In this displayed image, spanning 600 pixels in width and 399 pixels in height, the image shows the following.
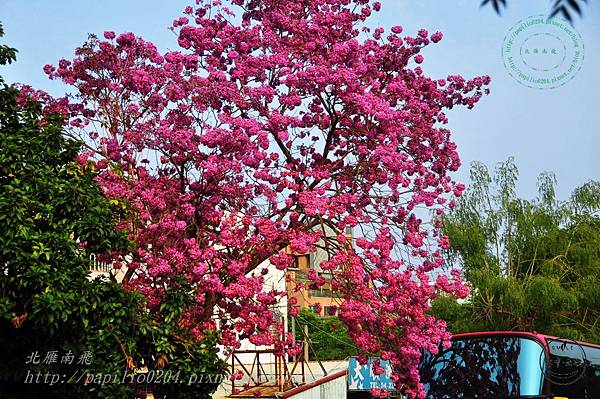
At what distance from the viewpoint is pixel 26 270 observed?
25.5 ft

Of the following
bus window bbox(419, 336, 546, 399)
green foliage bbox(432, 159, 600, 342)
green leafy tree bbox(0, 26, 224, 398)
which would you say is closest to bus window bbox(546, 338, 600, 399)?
bus window bbox(419, 336, 546, 399)

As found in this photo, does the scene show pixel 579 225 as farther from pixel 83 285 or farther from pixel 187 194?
pixel 83 285

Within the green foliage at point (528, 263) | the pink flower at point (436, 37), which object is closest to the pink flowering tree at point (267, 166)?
the pink flower at point (436, 37)

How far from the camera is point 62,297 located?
7688mm

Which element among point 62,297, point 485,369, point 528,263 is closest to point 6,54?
point 62,297

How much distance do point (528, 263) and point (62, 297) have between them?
19459mm

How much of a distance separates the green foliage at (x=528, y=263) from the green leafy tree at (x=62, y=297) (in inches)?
607

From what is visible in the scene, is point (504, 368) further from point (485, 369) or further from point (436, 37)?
point (436, 37)

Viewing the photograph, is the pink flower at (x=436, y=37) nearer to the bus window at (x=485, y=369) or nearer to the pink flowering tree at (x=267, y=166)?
the pink flowering tree at (x=267, y=166)

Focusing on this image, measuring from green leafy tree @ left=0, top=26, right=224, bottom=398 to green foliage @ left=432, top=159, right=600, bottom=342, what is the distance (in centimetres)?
1541

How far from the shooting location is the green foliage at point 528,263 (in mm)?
23203

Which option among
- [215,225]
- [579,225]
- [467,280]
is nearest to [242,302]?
[215,225]

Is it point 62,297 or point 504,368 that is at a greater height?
point 62,297

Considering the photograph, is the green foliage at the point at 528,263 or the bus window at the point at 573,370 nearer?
the bus window at the point at 573,370
